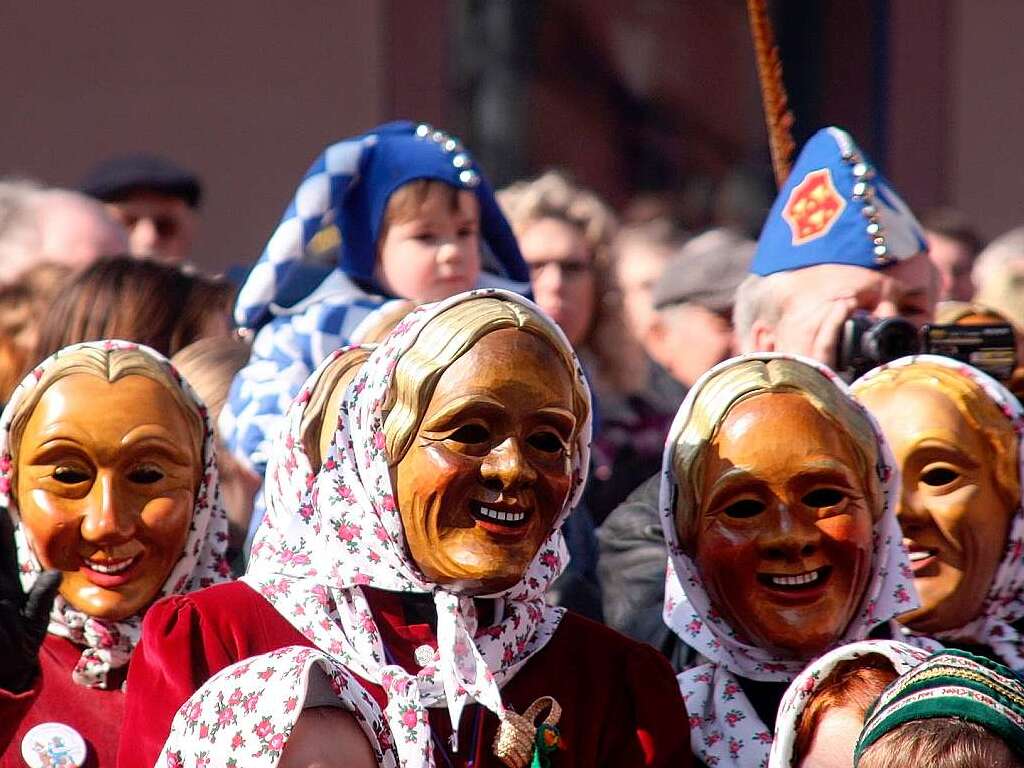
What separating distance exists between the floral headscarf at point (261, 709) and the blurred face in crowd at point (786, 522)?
0.88m

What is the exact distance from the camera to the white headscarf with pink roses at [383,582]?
11.4 feet

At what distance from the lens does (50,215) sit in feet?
21.4

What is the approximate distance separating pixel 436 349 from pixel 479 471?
205mm

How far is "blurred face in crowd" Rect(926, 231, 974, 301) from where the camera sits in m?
7.72

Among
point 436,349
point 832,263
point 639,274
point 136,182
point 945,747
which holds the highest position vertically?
point 436,349

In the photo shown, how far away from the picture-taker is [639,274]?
7.67 meters

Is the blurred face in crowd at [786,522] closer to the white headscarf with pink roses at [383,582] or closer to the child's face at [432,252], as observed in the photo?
the white headscarf with pink roses at [383,582]

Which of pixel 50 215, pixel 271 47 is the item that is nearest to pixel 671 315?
pixel 50 215

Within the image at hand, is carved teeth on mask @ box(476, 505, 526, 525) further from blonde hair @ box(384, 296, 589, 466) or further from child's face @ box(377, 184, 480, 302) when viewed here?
child's face @ box(377, 184, 480, 302)

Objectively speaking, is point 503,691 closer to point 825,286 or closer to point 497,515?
point 497,515

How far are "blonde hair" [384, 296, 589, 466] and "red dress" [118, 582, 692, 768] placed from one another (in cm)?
29

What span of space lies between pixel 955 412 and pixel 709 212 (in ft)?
25.6

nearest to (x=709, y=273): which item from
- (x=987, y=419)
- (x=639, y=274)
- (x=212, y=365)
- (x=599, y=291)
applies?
(x=599, y=291)

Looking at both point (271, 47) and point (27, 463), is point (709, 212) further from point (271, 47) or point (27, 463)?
point (27, 463)
